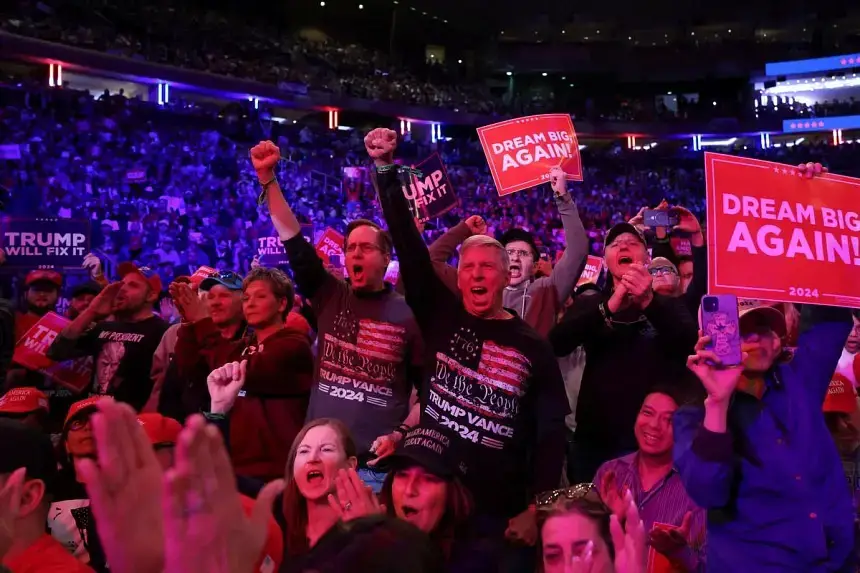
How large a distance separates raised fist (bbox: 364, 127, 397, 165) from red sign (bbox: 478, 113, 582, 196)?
189cm

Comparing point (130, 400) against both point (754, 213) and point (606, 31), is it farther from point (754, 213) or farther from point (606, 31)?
point (606, 31)

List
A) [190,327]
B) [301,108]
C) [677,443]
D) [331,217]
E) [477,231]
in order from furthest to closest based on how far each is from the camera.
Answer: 1. [301,108]
2. [331,217]
3. [477,231]
4. [190,327]
5. [677,443]

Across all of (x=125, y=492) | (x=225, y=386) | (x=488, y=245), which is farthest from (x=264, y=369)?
(x=125, y=492)

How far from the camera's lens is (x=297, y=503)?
8.14 feet

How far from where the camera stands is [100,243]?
42.5 feet

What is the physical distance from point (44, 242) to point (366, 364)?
13.3 feet

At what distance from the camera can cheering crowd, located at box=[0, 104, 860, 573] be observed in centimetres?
122

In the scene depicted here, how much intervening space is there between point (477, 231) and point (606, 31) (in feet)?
111

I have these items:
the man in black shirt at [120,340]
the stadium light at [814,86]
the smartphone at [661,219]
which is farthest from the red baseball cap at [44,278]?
the stadium light at [814,86]

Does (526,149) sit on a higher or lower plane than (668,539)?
higher

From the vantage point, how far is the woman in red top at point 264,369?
3.37m

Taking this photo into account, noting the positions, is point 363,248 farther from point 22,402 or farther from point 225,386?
point 22,402

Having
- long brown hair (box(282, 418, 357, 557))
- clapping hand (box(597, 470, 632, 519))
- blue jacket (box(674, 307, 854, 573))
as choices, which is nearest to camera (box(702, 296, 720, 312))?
blue jacket (box(674, 307, 854, 573))

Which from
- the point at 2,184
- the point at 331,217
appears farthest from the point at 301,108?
the point at 2,184
